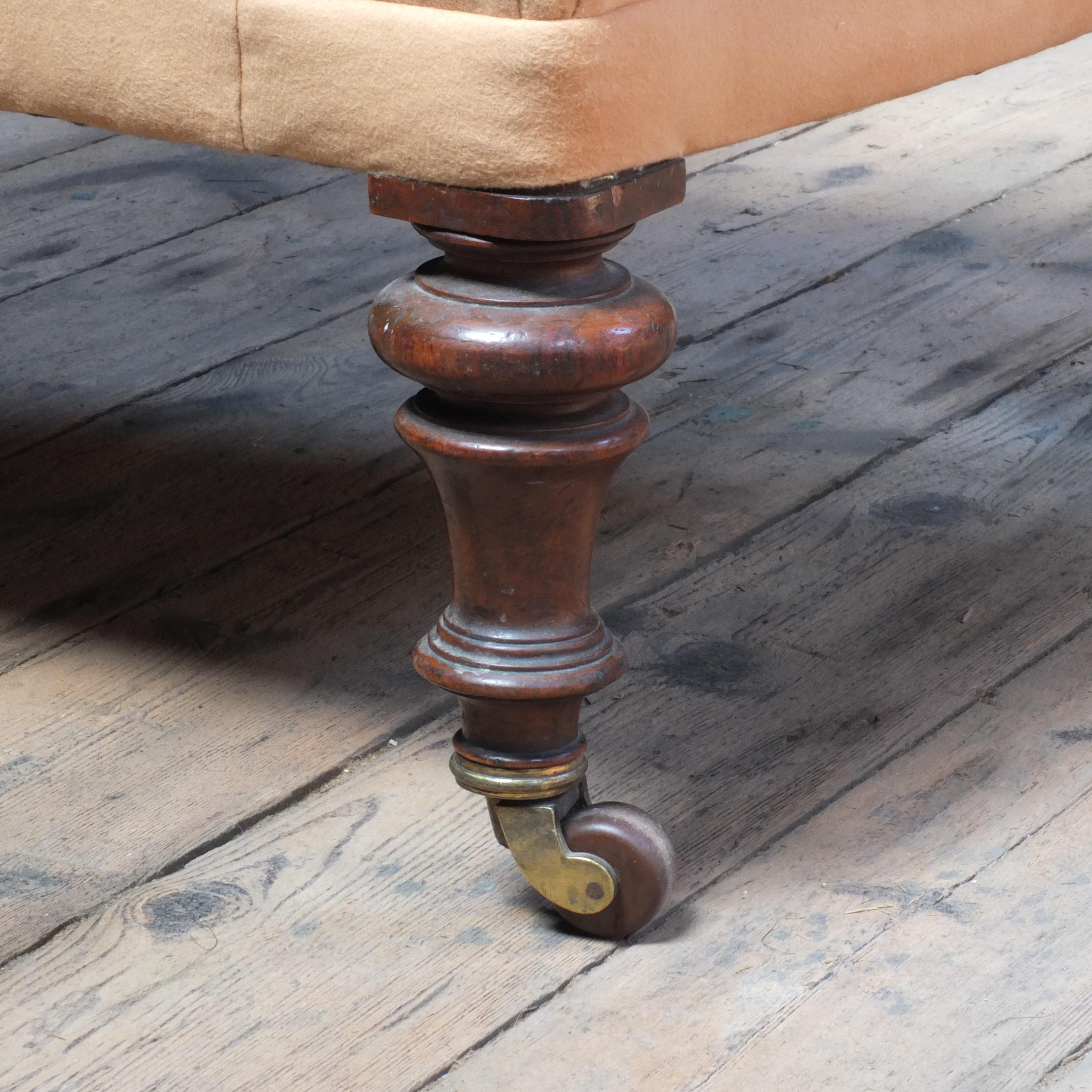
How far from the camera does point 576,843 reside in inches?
33.9

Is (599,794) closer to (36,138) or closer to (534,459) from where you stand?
(534,459)

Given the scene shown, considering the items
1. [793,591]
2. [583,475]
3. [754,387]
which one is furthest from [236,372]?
[583,475]

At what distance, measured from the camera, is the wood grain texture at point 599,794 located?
823 millimetres

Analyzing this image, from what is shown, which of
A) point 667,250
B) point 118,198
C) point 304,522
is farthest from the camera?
point 118,198

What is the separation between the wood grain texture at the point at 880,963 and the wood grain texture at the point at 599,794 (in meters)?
0.01

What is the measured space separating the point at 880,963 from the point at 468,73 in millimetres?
486

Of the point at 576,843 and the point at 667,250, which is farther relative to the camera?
the point at 667,250

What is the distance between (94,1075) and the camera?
2.60 feet

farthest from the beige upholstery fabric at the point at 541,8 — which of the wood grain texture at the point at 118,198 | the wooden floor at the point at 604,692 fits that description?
the wood grain texture at the point at 118,198

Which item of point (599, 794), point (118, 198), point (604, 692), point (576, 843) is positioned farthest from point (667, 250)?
point (576, 843)

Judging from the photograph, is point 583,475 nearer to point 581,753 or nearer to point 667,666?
point 581,753

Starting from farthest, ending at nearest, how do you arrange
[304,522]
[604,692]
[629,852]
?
[304,522] → [604,692] → [629,852]

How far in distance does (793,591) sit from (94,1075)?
64 cm

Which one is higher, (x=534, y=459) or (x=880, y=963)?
(x=534, y=459)
